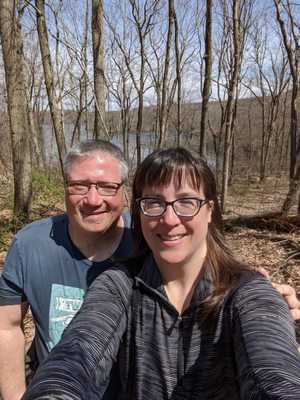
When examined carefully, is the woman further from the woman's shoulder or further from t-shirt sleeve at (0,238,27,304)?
t-shirt sleeve at (0,238,27,304)

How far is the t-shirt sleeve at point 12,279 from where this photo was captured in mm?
1534

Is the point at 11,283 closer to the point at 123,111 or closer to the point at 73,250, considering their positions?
the point at 73,250

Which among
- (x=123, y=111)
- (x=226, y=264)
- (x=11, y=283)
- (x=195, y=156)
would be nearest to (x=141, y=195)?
(x=195, y=156)

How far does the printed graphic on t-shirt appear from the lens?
154cm

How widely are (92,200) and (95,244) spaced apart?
0.24 meters

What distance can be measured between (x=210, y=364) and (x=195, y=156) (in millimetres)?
796

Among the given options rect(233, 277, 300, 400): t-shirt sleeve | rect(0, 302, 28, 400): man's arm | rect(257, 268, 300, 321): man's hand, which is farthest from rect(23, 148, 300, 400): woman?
rect(0, 302, 28, 400): man's arm

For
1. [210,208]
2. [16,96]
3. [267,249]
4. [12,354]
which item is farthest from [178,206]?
[16,96]

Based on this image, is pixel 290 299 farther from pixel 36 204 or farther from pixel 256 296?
pixel 36 204

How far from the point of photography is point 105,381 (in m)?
1.13

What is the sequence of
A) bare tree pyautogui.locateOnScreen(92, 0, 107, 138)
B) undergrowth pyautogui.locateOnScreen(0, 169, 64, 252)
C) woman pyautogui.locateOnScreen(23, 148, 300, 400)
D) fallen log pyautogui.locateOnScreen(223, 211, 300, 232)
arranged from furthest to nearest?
fallen log pyautogui.locateOnScreen(223, 211, 300, 232)
undergrowth pyautogui.locateOnScreen(0, 169, 64, 252)
bare tree pyautogui.locateOnScreen(92, 0, 107, 138)
woman pyautogui.locateOnScreen(23, 148, 300, 400)

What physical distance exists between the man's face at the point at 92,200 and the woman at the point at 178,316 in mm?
263

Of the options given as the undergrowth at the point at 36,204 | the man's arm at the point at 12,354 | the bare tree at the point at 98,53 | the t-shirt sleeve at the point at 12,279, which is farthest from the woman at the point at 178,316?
the undergrowth at the point at 36,204

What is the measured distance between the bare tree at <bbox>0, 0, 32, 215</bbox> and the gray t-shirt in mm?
6050
